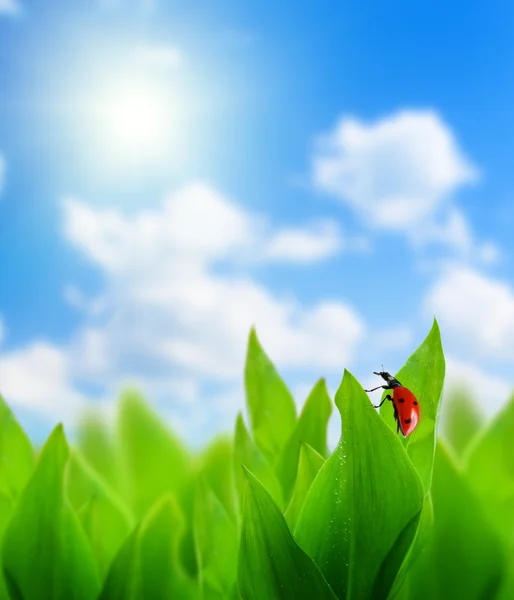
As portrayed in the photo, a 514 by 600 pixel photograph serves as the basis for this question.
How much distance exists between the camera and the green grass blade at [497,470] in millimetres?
796

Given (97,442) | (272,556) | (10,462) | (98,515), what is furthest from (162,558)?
(97,442)

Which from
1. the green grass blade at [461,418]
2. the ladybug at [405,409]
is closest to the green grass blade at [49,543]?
A: the ladybug at [405,409]

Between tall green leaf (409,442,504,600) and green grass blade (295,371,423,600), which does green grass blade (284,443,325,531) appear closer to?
green grass blade (295,371,423,600)

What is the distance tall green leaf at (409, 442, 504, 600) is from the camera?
776mm

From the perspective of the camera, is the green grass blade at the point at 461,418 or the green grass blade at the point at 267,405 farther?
the green grass blade at the point at 461,418

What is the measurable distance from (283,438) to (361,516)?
288 mm

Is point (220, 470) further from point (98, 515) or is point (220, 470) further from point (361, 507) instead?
point (361, 507)

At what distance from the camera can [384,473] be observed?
20.7 inches

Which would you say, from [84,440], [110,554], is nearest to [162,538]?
[110,554]

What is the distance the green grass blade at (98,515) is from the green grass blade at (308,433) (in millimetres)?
218

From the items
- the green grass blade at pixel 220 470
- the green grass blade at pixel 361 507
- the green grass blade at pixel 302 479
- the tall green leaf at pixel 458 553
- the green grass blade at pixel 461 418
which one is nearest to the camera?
the green grass blade at pixel 361 507

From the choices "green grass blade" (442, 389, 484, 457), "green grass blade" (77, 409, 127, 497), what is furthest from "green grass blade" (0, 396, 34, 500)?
"green grass blade" (442, 389, 484, 457)

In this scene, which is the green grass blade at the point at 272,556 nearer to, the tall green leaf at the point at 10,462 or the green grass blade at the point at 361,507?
the green grass blade at the point at 361,507

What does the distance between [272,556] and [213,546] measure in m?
0.19
